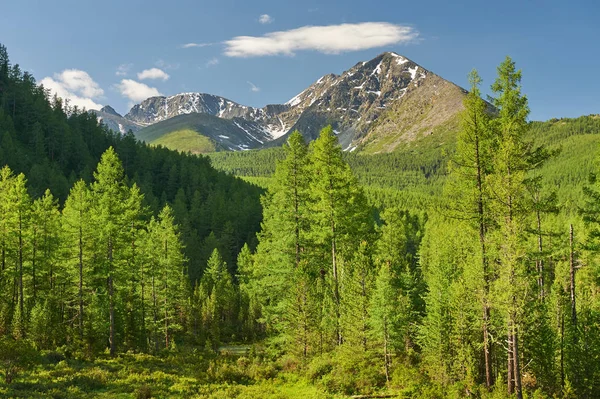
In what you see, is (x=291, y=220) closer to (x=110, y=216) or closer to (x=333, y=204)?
(x=333, y=204)

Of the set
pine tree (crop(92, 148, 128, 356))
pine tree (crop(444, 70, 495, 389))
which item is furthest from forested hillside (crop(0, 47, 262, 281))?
pine tree (crop(444, 70, 495, 389))

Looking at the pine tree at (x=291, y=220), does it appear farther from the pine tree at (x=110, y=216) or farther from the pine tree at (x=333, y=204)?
the pine tree at (x=110, y=216)

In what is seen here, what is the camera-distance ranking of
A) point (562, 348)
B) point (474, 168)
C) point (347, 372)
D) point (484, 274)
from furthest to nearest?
point (562, 348), point (347, 372), point (474, 168), point (484, 274)

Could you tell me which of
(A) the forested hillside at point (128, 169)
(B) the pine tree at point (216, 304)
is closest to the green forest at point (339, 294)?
(B) the pine tree at point (216, 304)

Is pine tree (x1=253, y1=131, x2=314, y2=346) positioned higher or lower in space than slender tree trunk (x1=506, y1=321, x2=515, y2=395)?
higher

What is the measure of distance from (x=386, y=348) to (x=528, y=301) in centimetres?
844

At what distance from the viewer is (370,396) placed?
66.6 ft

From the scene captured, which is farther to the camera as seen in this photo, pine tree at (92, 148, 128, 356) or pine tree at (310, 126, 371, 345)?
pine tree at (92, 148, 128, 356)

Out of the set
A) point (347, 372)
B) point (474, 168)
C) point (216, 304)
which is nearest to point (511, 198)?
point (474, 168)

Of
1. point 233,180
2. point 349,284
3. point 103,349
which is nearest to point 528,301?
point 349,284

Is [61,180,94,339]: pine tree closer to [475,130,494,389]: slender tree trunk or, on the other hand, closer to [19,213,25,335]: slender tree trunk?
[19,213,25,335]: slender tree trunk

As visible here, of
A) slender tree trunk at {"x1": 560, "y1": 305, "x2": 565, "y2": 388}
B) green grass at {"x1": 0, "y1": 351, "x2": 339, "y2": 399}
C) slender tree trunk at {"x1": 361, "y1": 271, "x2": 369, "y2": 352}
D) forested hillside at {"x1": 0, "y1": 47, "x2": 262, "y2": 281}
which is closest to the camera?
green grass at {"x1": 0, "y1": 351, "x2": 339, "y2": 399}

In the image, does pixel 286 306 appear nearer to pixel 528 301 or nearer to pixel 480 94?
pixel 528 301

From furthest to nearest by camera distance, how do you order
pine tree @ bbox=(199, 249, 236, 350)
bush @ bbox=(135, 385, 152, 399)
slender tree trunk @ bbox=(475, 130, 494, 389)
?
1. pine tree @ bbox=(199, 249, 236, 350)
2. bush @ bbox=(135, 385, 152, 399)
3. slender tree trunk @ bbox=(475, 130, 494, 389)
